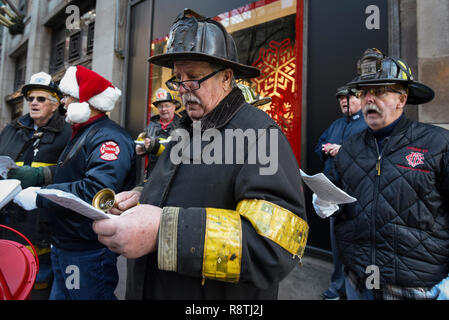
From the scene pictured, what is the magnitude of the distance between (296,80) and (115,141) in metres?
3.07

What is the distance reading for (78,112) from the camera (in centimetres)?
236

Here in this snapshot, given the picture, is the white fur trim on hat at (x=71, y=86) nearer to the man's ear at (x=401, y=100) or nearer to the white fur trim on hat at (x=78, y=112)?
the white fur trim on hat at (x=78, y=112)

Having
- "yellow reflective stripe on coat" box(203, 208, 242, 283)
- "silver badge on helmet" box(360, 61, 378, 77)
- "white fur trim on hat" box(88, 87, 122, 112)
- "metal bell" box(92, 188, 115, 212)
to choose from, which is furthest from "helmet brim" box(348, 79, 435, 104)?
"white fur trim on hat" box(88, 87, 122, 112)

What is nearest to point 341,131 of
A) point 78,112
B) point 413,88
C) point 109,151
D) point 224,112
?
point 413,88

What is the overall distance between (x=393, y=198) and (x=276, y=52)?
3.59 m

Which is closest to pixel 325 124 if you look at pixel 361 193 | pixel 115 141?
pixel 361 193

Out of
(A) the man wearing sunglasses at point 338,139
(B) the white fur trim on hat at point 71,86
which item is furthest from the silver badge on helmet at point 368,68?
(B) the white fur trim on hat at point 71,86

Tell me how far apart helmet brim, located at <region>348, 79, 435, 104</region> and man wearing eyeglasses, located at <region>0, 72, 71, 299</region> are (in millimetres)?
2895

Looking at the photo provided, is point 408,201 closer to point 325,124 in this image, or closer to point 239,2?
point 325,124

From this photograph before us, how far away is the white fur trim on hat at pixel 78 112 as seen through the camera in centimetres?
234

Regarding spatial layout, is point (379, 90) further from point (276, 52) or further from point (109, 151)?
point (276, 52)

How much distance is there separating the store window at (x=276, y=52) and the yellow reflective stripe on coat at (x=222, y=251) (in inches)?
139
